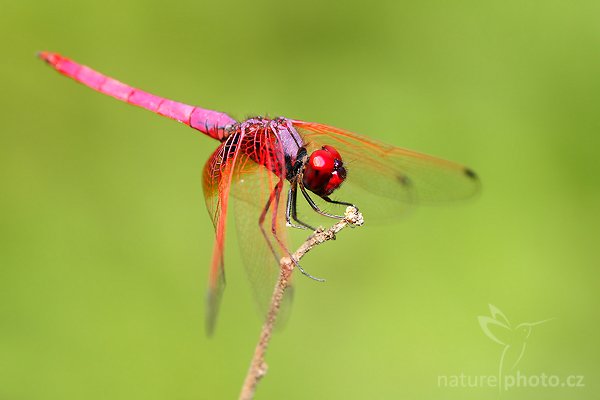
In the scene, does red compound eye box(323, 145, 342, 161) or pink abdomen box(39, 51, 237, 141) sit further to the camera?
pink abdomen box(39, 51, 237, 141)

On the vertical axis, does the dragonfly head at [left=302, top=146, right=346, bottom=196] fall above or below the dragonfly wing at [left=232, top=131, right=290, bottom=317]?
above

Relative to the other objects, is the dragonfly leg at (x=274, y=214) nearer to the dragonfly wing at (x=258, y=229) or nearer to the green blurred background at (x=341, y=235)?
the dragonfly wing at (x=258, y=229)

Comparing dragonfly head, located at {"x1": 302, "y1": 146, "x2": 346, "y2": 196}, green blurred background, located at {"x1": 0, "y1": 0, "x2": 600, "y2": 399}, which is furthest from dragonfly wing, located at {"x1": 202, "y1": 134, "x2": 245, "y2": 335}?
green blurred background, located at {"x1": 0, "y1": 0, "x2": 600, "y2": 399}

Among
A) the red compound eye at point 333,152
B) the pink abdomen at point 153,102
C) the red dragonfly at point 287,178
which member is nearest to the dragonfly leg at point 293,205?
the red dragonfly at point 287,178

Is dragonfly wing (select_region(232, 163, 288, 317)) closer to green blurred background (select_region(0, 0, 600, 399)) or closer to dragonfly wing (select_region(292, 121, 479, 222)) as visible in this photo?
dragonfly wing (select_region(292, 121, 479, 222))

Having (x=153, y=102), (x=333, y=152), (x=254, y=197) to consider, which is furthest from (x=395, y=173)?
(x=153, y=102)

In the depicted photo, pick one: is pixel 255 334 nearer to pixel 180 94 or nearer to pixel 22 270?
pixel 22 270

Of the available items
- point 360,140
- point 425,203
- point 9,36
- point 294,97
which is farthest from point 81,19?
point 425,203
